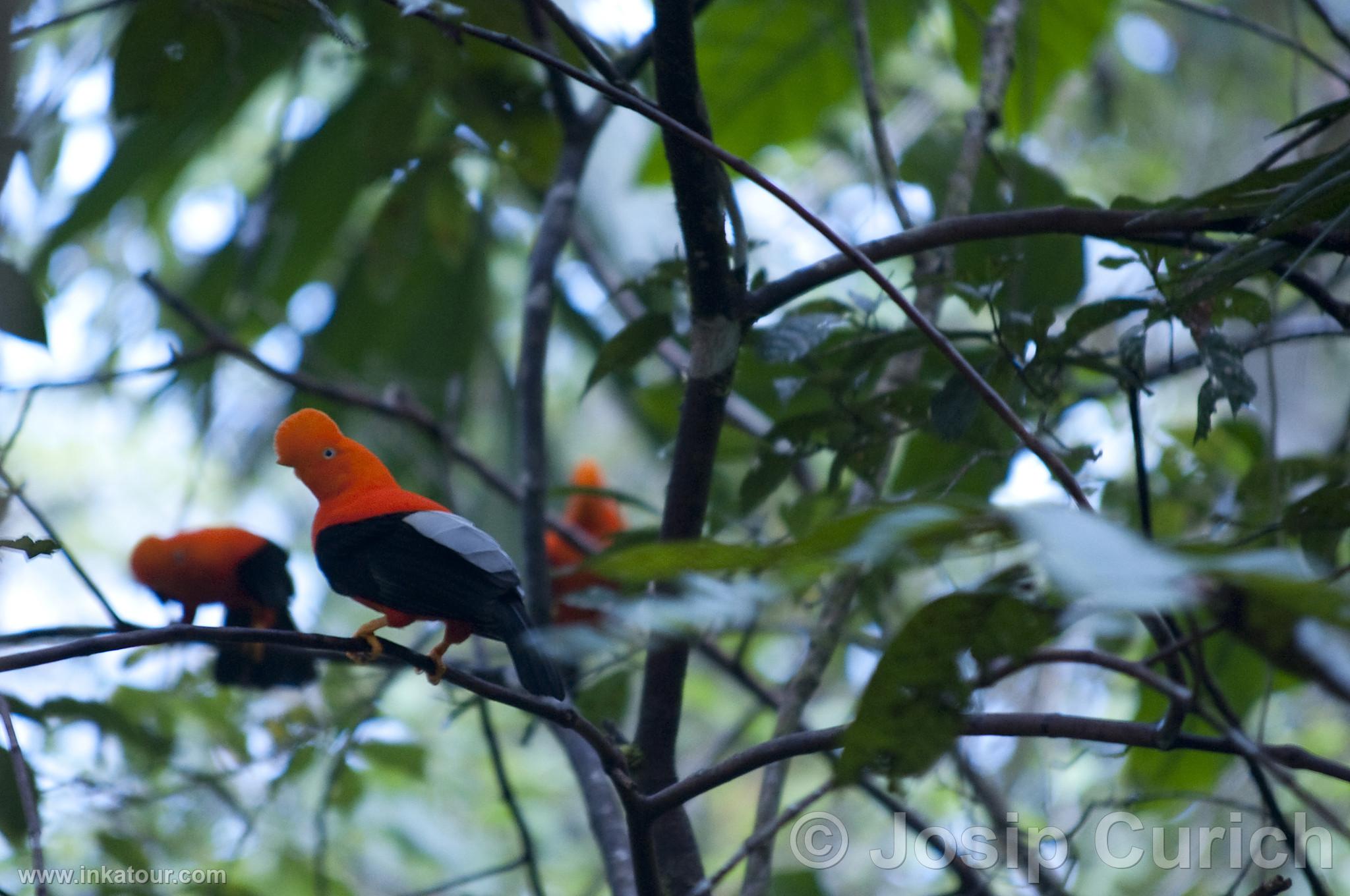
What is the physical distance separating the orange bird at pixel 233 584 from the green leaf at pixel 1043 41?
1763 millimetres

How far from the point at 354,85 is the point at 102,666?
4.65 feet

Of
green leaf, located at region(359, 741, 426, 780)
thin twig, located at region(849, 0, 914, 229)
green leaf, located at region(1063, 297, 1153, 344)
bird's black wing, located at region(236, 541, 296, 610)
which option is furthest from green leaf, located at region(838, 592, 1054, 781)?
green leaf, located at region(359, 741, 426, 780)

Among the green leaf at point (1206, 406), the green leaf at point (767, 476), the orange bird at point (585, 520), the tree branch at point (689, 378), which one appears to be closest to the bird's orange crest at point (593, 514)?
the orange bird at point (585, 520)

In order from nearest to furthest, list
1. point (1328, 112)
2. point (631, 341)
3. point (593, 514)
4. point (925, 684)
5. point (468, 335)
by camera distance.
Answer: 1. point (925, 684)
2. point (1328, 112)
3. point (631, 341)
4. point (468, 335)
5. point (593, 514)

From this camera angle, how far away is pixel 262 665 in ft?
4.91

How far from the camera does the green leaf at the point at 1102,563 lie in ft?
1.22

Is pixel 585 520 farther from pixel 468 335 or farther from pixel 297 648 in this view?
pixel 297 648

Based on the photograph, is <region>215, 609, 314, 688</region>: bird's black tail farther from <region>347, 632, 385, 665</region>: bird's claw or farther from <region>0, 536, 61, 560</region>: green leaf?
<region>0, 536, 61, 560</region>: green leaf

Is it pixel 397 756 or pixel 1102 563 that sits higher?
pixel 397 756

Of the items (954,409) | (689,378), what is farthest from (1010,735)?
(689,378)

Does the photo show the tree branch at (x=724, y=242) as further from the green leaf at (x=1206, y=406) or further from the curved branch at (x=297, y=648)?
the curved branch at (x=297, y=648)

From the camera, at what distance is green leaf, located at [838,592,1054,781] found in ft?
2.14

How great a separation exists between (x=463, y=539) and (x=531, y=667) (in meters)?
0.13

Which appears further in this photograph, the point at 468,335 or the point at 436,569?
the point at 468,335
